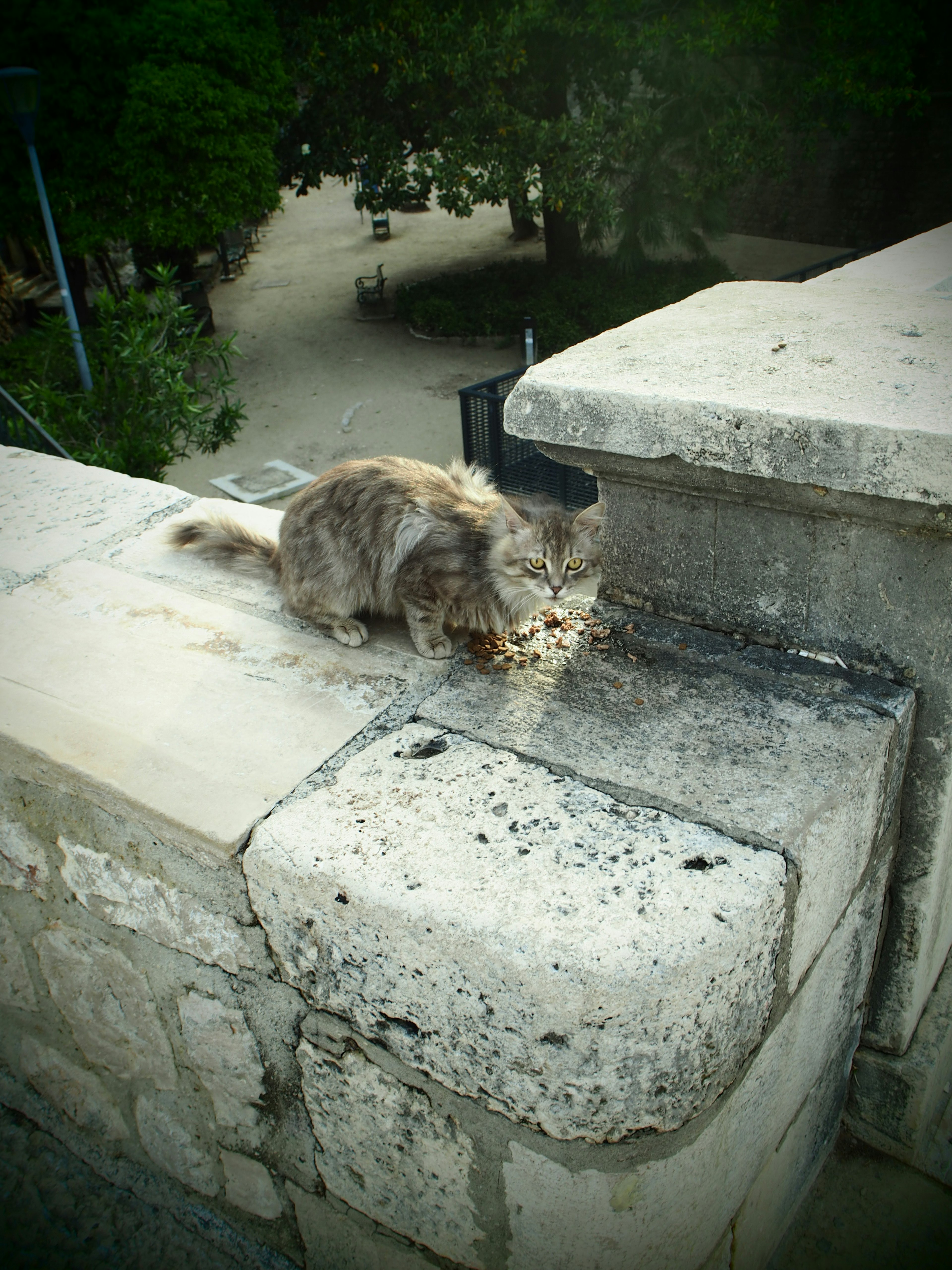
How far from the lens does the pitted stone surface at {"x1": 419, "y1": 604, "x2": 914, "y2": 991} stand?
1.48m

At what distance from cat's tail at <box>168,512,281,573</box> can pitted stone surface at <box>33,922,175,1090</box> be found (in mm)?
1054

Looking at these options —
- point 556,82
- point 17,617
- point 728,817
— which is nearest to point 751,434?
point 728,817

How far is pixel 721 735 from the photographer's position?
5.41 ft

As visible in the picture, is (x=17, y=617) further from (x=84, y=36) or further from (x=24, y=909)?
(x=84, y=36)

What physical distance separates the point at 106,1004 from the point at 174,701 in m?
0.66

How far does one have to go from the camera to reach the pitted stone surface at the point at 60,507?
2482 mm

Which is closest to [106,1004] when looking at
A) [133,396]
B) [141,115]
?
[133,396]

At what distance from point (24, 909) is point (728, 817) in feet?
4.92

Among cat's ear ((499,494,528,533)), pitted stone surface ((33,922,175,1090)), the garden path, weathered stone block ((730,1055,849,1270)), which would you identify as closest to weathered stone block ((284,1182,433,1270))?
pitted stone surface ((33,922,175,1090))

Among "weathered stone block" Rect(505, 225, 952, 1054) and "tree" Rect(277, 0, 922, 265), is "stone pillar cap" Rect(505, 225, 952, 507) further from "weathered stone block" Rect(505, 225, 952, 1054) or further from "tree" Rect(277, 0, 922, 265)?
"tree" Rect(277, 0, 922, 265)

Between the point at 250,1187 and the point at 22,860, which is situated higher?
the point at 22,860

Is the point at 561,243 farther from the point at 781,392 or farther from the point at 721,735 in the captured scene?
the point at 721,735

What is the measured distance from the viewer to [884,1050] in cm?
209

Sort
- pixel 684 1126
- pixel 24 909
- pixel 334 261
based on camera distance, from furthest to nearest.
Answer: pixel 334 261
pixel 24 909
pixel 684 1126
